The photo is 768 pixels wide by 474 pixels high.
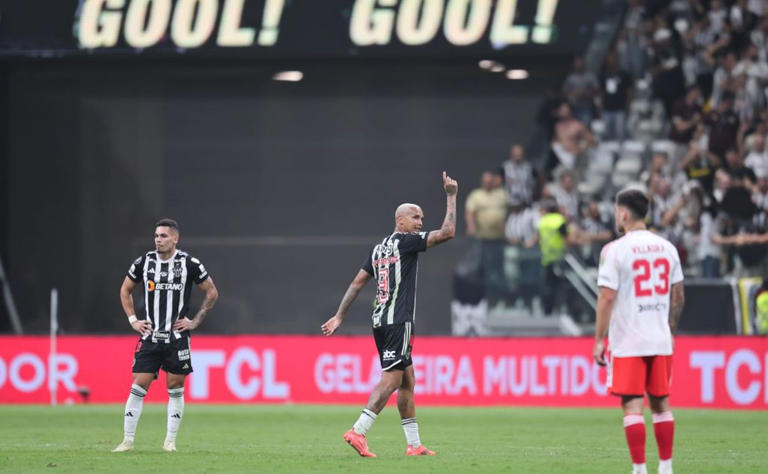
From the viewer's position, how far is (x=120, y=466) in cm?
1084

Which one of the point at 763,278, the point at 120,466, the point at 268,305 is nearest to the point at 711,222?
the point at 763,278

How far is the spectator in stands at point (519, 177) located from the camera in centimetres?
2470

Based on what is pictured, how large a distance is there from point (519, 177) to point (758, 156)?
13.2 ft

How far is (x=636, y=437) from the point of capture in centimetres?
916

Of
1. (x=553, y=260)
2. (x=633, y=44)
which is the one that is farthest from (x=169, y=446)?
(x=633, y=44)

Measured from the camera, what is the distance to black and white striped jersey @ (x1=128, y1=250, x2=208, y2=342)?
12.4m

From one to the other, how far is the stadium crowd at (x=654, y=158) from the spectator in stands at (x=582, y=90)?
0.02m

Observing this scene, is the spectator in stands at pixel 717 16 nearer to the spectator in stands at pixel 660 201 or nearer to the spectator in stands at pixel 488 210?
the spectator in stands at pixel 660 201

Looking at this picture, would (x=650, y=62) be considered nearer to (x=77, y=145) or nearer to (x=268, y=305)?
(x=268, y=305)

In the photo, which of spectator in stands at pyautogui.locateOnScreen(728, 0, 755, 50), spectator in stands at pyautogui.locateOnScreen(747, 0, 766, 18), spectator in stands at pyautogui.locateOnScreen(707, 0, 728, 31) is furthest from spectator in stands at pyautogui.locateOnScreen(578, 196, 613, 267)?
spectator in stands at pyautogui.locateOnScreen(747, 0, 766, 18)

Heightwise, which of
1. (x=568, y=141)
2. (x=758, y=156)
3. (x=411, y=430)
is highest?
(x=568, y=141)

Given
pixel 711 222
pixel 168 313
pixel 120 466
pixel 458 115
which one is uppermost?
pixel 458 115

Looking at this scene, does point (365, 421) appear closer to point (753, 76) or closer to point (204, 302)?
point (204, 302)

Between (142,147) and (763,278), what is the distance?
12.5 metres
